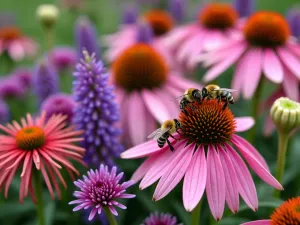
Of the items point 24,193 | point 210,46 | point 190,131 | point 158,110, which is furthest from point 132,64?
point 24,193

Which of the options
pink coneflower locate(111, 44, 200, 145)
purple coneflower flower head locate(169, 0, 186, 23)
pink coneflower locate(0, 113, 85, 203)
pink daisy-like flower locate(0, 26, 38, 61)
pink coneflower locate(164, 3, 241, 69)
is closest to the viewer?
pink coneflower locate(0, 113, 85, 203)

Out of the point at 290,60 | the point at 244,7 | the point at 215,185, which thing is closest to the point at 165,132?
the point at 215,185

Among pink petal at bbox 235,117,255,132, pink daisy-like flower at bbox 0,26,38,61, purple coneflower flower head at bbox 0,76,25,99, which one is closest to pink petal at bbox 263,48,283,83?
pink petal at bbox 235,117,255,132

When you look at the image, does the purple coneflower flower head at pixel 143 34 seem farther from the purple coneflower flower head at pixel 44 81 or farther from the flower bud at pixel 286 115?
the flower bud at pixel 286 115

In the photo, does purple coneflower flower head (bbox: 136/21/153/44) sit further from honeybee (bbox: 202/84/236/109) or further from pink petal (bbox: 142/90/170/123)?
honeybee (bbox: 202/84/236/109)

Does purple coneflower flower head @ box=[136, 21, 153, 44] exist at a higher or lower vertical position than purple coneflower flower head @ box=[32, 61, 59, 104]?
higher

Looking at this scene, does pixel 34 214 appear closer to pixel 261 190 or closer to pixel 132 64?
pixel 132 64

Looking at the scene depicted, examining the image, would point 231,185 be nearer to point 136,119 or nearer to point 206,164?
point 206,164
